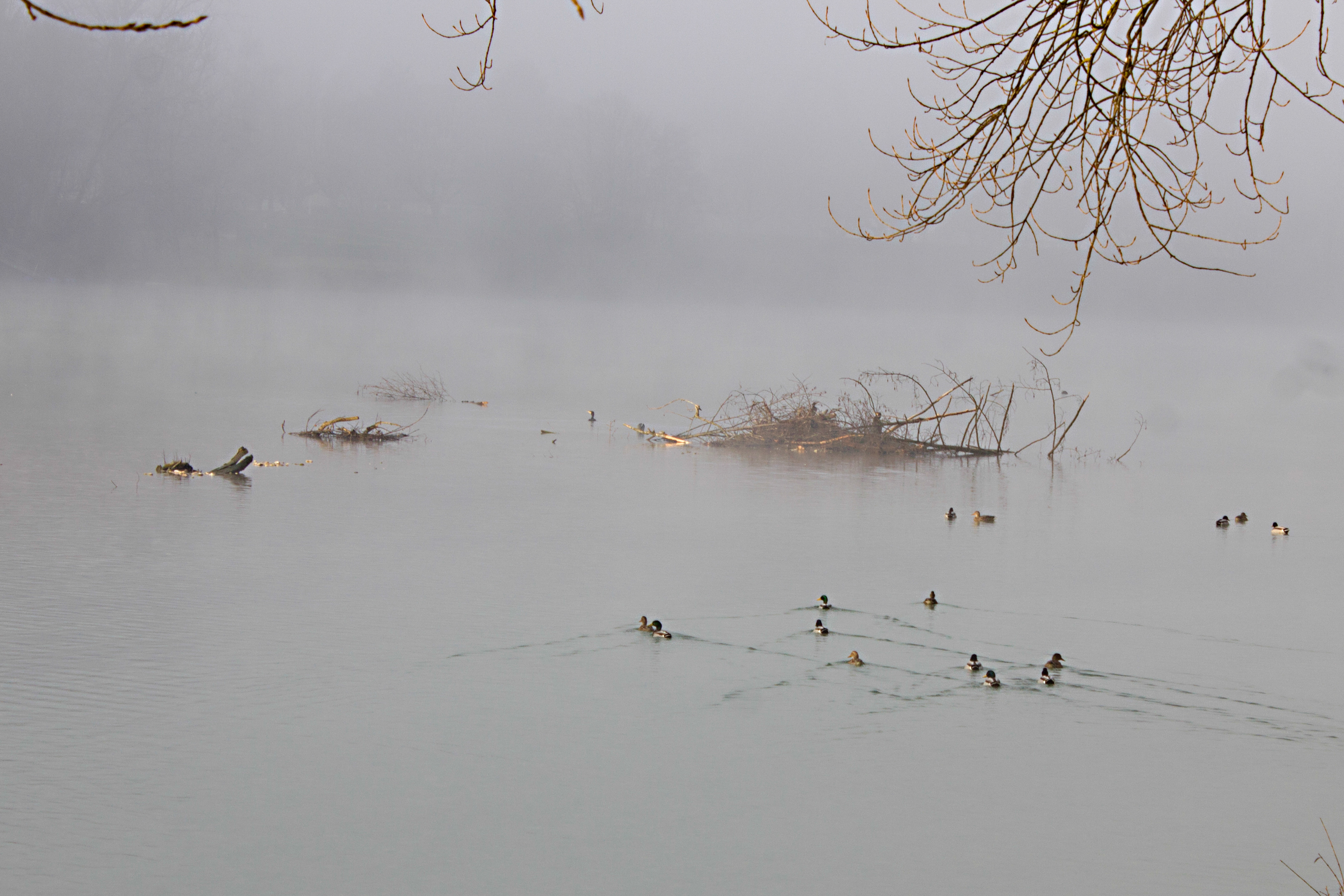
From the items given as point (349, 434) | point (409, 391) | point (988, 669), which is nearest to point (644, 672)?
point (988, 669)

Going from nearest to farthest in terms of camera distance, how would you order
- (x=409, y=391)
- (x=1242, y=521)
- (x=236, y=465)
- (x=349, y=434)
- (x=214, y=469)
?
(x=1242, y=521)
(x=236, y=465)
(x=214, y=469)
(x=349, y=434)
(x=409, y=391)

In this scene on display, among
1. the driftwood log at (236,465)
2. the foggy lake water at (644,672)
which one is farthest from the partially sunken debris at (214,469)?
the foggy lake water at (644,672)

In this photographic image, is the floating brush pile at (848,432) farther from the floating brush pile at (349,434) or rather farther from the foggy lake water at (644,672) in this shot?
the floating brush pile at (349,434)

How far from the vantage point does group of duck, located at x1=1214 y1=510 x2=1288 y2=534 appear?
462 inches

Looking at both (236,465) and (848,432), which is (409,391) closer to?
(848,432)

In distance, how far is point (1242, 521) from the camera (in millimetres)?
12180

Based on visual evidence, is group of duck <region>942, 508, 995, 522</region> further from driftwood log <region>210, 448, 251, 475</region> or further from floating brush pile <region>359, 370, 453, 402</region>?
floating brush pile <region>359, 370, 453, 402</region>

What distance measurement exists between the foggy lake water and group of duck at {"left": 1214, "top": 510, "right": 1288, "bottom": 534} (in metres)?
0.12

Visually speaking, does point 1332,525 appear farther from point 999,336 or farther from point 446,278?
point 446,278

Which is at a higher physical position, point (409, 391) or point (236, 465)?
point (409, 391)

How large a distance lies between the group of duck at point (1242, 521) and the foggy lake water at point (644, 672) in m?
0.12

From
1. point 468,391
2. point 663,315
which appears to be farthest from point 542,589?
point 663,315

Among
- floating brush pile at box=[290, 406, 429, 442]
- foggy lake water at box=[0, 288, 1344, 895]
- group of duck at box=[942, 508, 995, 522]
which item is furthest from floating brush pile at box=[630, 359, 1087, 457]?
floating brush pile at box=[290, 406, 429, 442]

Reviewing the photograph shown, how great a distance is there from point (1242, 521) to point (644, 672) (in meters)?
7.37
